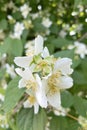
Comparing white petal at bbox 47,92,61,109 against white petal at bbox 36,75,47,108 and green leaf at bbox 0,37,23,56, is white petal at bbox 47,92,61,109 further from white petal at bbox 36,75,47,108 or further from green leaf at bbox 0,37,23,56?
green leaf at bbox 0,37,23,56

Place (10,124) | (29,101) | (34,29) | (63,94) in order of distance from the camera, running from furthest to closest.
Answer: (34,29) → (63,94) → (10,124) → (29,101)

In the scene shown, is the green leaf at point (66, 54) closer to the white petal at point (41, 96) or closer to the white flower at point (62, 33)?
the white petal at point (41, 96)

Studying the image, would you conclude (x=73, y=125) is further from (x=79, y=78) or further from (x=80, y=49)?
(x=80, y=49)

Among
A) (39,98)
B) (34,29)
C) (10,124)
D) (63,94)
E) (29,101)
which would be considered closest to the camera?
(39,98)

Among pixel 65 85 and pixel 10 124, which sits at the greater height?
pixel 65 85

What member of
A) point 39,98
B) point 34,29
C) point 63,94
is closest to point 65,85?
point 39,98

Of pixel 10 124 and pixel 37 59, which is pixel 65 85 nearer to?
pixel 37 59

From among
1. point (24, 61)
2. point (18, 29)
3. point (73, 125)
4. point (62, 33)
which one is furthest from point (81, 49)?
point (24, 61)
